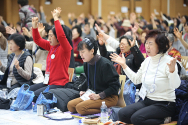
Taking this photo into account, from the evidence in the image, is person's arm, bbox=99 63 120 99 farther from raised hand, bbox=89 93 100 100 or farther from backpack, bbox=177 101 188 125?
backpack, bbox=177 101 188 125

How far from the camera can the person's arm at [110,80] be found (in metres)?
3.62

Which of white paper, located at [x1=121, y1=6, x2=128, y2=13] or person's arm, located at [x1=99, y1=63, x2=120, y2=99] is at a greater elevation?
white paper, located at [x1=121, y1=6, x2=128, y2=13]

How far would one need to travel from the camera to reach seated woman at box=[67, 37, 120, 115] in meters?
3.63

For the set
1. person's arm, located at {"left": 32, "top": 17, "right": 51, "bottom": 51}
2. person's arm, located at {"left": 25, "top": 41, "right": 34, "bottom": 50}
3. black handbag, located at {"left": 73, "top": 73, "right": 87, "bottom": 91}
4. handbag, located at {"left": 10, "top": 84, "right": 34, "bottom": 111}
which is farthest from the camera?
person's arm, located at {"left": 25, "top": 41, "right": 34, "bottom": 50}

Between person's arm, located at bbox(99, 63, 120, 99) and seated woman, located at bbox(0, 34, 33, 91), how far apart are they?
1542 millimetres

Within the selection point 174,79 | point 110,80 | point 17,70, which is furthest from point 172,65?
point 17,70

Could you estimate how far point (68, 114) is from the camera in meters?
3.65

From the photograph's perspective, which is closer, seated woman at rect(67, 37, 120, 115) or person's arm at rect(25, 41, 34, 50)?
seated woman at rect(67, 37, 120, 115)

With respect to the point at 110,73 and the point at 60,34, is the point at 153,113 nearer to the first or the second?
the point at 110,73

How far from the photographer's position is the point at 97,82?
3.76 m

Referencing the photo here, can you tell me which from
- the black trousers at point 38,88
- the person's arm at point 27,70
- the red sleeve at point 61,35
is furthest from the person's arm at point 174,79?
the person's arm at point 27,70

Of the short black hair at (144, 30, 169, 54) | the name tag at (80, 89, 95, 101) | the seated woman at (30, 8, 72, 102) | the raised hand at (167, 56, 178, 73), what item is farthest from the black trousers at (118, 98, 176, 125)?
the seated woman at (30, 8, 72, 102)

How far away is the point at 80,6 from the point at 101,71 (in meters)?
13.0

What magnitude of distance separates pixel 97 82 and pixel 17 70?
148 centimetres
